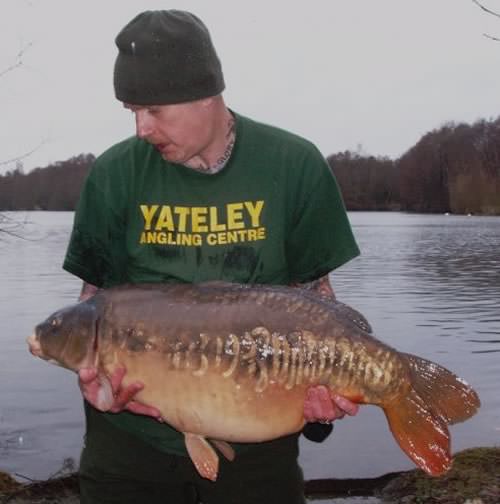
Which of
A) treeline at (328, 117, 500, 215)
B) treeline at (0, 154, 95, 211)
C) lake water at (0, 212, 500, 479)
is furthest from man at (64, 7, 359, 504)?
treeline at (0, 154, 95, 211)

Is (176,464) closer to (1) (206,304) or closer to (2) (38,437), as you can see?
(1) (206,304)

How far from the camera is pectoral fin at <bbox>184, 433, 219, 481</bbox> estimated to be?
2.89m

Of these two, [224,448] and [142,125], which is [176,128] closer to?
[142,125]

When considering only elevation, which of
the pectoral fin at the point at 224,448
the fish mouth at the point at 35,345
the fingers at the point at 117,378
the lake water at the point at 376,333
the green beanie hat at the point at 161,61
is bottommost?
the lake water at the point at 376,333

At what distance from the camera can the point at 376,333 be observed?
1474 centimetres

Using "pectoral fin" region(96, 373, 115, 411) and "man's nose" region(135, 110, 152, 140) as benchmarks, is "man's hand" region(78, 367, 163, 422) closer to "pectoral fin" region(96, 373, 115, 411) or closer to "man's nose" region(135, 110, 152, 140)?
"pectoral fin" region(96, 373, 115, 411)

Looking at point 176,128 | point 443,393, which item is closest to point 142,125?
point 176,128

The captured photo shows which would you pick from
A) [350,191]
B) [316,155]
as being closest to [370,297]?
[316,155]

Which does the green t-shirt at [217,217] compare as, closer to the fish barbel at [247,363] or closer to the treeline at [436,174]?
the fish barbel at [247,363]

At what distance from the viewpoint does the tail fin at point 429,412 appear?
298cm

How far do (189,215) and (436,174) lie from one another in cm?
9655

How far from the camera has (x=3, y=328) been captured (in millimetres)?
15648

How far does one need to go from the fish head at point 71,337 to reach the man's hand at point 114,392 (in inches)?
2.3

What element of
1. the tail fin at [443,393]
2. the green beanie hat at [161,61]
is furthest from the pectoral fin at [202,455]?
the green beanie hat at [161,61]
